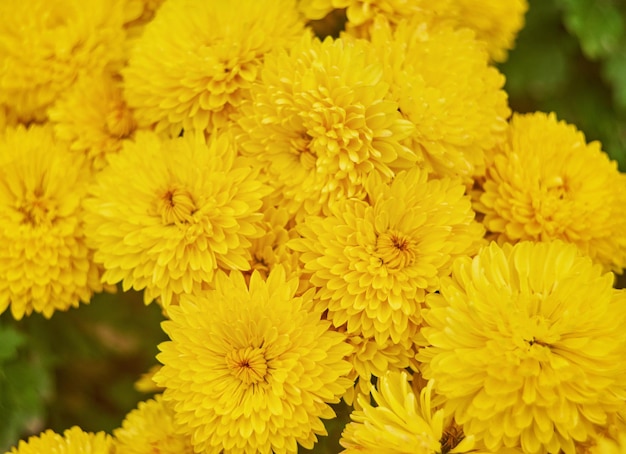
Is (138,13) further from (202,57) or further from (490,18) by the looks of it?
(490,18)

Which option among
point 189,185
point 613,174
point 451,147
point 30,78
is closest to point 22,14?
point 30,78

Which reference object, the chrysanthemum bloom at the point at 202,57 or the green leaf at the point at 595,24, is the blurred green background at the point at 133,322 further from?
the chrysanthemum bloom at the point at 202,57

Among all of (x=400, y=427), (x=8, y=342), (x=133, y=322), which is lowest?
(x=133, y=322)

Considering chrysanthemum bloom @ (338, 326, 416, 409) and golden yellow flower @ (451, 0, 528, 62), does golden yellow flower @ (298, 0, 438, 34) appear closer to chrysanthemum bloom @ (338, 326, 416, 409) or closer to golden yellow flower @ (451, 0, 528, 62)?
golden yellow flower @ (451, 0, 528, 62)

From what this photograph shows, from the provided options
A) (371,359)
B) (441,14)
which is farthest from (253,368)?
(441,14)

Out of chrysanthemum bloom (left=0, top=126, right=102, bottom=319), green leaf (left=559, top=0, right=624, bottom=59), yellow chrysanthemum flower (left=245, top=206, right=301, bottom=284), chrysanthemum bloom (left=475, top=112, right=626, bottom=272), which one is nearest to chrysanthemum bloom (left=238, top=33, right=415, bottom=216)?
yellow chrysanthemum flower (left=245, top=206, right=301, bottom=284)

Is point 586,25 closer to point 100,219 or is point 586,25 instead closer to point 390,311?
point 390,311
